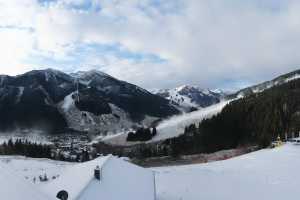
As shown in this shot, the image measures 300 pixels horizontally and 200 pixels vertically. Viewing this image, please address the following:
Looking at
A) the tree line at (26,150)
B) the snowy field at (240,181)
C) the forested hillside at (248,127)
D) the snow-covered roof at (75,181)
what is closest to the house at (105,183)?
the snow-covered roof at (75,181)

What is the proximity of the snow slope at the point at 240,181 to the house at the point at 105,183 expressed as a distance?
908 cm

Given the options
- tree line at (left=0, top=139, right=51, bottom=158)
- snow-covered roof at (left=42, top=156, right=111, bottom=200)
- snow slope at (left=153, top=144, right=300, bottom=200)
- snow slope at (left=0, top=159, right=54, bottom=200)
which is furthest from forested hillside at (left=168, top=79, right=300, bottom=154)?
snow slope at (left=0, top=159, right=54, bottom=200)

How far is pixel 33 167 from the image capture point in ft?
326

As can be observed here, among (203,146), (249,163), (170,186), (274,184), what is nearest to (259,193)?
(274,184)

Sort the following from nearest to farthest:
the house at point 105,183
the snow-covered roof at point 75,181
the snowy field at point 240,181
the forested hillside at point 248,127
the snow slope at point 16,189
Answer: the snow slope at point 16,189 < the snow-covered roof at point 75,181 < the house at point 105,183 < the snowy field at point 240,181 < the forested hillside at point 248,127

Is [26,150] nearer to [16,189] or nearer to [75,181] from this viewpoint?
[75,181]

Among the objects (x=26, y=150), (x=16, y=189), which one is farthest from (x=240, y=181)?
(x=26, y=150)

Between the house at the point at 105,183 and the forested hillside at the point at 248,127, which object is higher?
the forested hillside at the point at 248,127

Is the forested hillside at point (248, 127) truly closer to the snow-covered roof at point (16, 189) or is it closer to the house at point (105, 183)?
the house at point (105, 183)

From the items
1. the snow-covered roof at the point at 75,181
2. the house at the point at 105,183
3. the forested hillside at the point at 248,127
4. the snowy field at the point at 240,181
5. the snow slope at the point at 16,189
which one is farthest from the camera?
the forested hillside at the point at 248,127

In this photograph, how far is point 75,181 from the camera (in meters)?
37.9

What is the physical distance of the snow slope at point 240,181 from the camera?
2042 inches

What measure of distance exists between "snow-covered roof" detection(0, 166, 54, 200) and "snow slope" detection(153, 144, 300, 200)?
3300 cm

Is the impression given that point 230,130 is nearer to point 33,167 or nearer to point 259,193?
point 33,167
